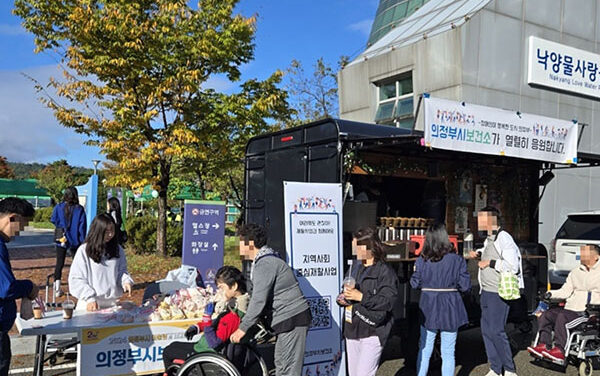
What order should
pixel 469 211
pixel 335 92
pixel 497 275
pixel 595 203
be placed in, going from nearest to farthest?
1. pixel 497 275
2. pixel 469 211
3. pixel 595 203
4. pixel 335 92

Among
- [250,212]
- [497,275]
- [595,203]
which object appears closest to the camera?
[497,275]

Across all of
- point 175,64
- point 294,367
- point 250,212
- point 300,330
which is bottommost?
point 294,367

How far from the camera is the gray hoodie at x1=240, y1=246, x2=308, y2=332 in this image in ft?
12.9

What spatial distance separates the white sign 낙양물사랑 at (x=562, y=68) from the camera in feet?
50.3

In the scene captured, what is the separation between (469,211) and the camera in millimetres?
8719

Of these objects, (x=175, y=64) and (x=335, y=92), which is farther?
(x=335, y=92)

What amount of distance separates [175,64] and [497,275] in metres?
9.27

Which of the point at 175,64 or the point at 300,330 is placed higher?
the point at 175,64

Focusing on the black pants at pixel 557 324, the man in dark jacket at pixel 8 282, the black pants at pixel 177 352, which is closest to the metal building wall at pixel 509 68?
the black pants at pixel 557 324

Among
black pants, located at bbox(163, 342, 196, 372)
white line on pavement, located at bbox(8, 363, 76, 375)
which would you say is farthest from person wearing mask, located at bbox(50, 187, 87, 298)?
black pants, located at bbox(163, 342, 196, 372)

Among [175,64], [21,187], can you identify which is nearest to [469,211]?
[175,64]

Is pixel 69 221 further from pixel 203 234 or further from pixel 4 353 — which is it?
pixel 4 353

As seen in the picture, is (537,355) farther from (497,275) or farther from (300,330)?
(300,330)

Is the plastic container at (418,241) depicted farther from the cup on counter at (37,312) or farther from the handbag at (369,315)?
the cup on counter at (37,312)
